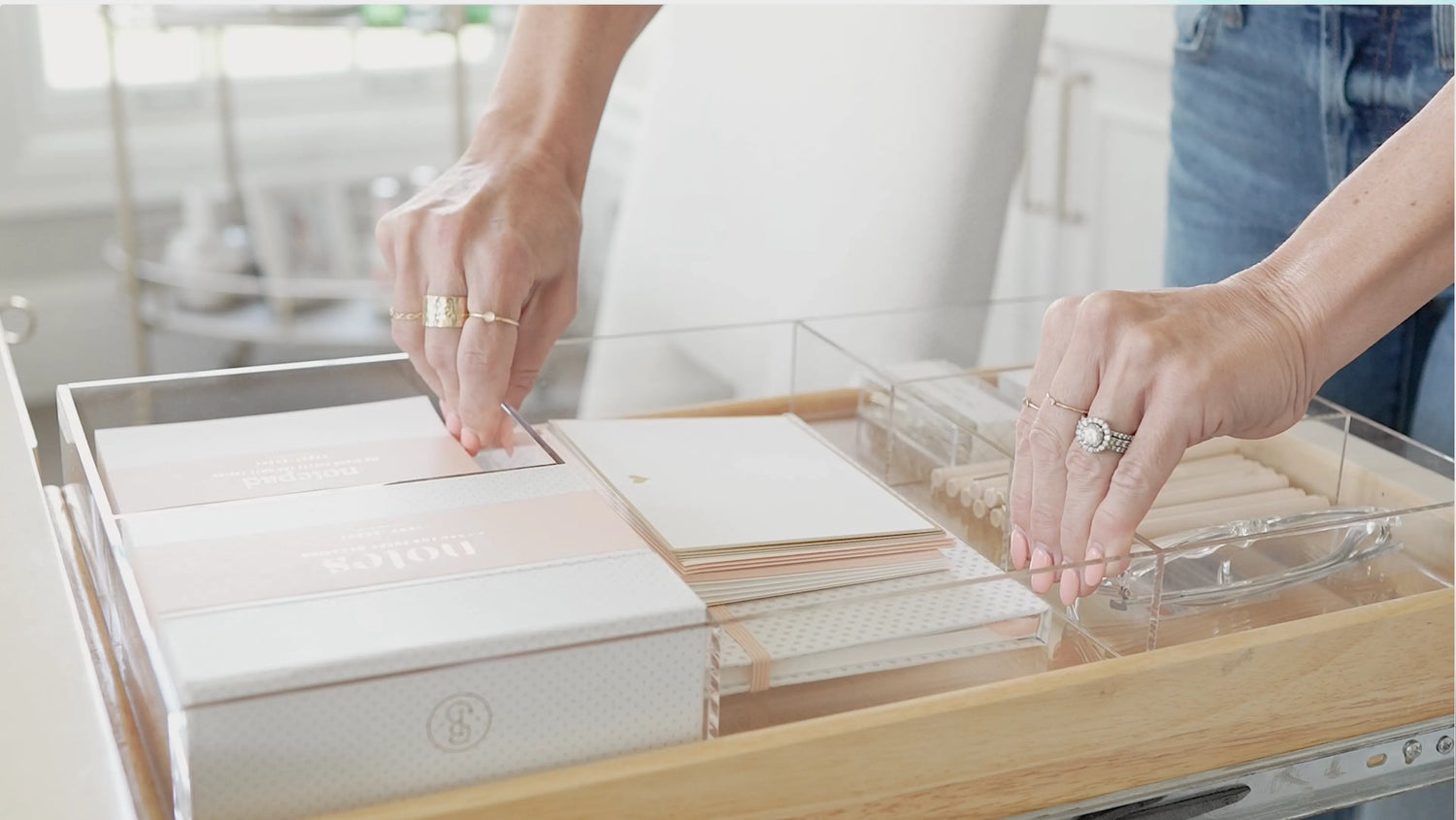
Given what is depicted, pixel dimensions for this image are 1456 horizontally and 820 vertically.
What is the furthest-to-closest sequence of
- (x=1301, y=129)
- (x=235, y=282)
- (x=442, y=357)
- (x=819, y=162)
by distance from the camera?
(x=235, y=282)
(x=819, y=162)
(x=1301, y=129)
(x=442, y=357)

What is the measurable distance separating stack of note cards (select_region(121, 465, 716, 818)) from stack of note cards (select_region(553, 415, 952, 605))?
66 mm

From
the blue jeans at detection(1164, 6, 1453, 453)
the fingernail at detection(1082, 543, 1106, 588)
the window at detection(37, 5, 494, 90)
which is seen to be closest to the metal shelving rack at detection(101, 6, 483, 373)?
the window at detection(37, 5, 494, 90)

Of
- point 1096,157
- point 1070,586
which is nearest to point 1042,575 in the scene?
point 1070,586

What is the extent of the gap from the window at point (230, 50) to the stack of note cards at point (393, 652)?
88.2 inches

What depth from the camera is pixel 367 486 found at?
28.2 inches

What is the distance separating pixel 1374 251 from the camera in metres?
0.71

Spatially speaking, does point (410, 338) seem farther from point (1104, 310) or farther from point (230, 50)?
point (230, 50)

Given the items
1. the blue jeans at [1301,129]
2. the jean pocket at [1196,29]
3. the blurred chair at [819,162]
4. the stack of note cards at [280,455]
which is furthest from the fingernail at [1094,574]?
the blurred chair at [819,162]

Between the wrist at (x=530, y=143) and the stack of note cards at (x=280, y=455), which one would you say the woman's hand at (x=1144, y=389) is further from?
the wrist at (x=530, y=143)

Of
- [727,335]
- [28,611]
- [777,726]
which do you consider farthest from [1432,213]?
[28,611]

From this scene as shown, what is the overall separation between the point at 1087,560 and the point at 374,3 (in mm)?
2177

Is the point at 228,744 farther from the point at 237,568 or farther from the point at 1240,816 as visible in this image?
the point at 1240,816

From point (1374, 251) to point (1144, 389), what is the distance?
14 centimetres

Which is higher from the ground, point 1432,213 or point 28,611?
point 1432,213
